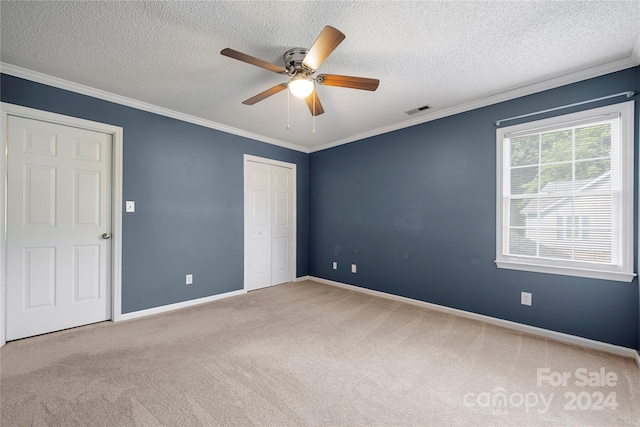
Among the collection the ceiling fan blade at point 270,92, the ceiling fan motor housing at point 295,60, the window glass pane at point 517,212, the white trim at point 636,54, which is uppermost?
the white trim at point 636,54

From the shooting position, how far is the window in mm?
2283

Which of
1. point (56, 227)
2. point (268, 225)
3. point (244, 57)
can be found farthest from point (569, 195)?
point (56, 227)

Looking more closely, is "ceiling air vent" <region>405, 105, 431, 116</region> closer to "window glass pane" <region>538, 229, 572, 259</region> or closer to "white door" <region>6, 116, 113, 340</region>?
Result: "window glass pane" <region>538, 229, 572, 259</region>

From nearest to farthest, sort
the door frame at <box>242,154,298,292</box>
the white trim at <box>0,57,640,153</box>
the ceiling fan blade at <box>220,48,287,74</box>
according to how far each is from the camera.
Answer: the ceiling fan blade at <box>220,48,287,74</box>
the white trim at <box>0,57,640,153</box>
the door frame at <box>242,154,298,292</box>

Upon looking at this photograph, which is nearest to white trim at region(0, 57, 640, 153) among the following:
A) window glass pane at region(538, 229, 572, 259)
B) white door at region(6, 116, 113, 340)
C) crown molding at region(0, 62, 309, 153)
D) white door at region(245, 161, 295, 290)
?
crown molding at region(0, 62, 309, 153)

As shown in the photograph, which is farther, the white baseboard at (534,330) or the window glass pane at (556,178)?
the window glass pane at (556,178)

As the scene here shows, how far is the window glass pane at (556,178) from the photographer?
99.5 inches

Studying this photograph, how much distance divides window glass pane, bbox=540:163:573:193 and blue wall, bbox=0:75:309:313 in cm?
371

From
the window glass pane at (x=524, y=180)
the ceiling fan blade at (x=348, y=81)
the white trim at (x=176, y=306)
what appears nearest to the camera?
the ceiling fan blade at (x=348, y=81)

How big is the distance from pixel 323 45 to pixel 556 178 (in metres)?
2.55

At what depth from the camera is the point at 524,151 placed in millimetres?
2791

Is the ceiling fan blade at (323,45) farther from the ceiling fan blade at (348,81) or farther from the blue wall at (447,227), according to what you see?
the blue wall at (447,227)

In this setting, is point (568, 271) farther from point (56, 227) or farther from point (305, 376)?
point (56, 227)

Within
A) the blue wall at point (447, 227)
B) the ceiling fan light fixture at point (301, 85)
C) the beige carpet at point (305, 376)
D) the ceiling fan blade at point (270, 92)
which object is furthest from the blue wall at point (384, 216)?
the ceiling fan light fixture at point (301, 85)
